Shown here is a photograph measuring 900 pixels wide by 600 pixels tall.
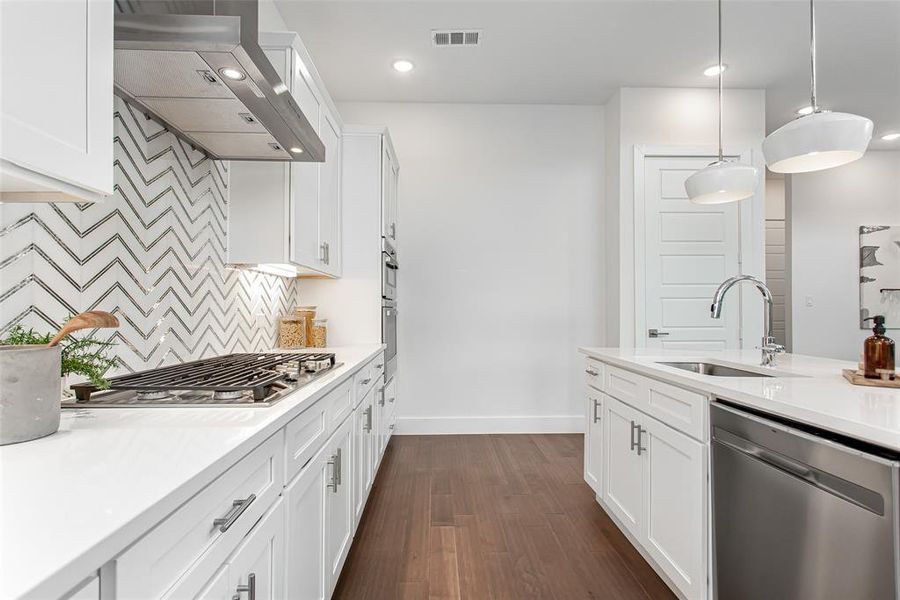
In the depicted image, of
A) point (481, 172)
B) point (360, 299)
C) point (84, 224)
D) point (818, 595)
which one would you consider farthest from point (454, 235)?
point (818, 595)

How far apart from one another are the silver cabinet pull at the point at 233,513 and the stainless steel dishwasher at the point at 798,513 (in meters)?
1.29

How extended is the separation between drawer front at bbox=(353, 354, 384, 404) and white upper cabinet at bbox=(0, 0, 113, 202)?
1392 millimetres

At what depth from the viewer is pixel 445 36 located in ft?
10.3

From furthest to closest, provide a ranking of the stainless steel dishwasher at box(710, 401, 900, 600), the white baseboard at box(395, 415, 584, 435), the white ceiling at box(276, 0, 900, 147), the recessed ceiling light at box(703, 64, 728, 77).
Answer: the white baseboard at box(395, 415, 584, 435) → the recessed ceiling light at box(703, 64, 728, 77) → the white ceiling at box(276, 0, 900, 147) → the stainless steel dishwasher at box(710, 401, 900, 600)

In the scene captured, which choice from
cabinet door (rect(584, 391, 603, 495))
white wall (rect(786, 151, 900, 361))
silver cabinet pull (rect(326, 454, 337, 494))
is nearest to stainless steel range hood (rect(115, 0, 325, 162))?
silver cabinet pull (rect(326, 454, 337, 494))

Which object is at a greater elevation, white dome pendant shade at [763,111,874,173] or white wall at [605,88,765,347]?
white wall at [605,88,765,347]

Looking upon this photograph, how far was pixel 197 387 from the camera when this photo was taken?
4.08ft

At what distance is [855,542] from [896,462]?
23 centimetres

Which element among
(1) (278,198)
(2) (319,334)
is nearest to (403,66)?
(1) (278,198)

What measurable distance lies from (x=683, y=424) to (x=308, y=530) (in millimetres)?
1320

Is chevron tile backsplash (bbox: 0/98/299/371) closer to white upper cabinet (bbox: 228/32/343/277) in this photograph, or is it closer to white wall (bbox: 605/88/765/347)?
white upper cabinet (bbox: 228/32/343/277)

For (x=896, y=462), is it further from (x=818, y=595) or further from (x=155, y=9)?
(x=155, y=9)

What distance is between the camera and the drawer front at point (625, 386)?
2006mm

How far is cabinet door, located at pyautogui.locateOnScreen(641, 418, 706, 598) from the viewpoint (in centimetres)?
154
